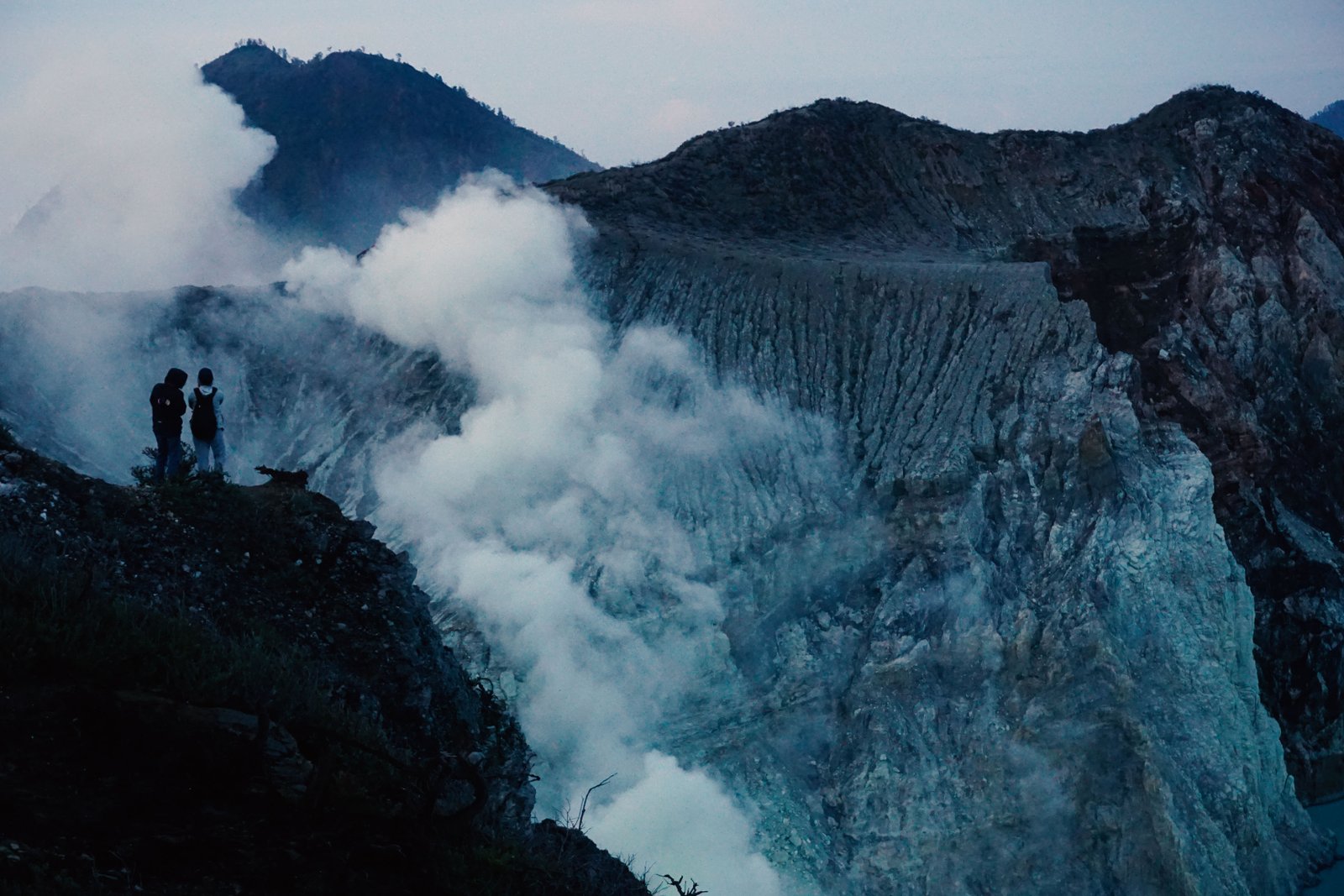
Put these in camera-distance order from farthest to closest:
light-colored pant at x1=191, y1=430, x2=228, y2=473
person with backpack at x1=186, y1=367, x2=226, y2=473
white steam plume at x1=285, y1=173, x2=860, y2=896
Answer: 1. white steam plume at x1=285, y1=173, x2=860, y2=896
2. light-colored pant at x1=191, y1=430, x2=228, y2=473
3. person with backpack at x1=186, y1=367, x2=226, y2=473

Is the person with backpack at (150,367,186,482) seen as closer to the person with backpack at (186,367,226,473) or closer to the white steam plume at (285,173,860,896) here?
the person with backpack at (186,367,226,473)

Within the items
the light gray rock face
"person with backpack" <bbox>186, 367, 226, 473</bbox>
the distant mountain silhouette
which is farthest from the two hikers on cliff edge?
the distant mountain silhouette

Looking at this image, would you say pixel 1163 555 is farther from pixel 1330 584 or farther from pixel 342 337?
pixel 342 337

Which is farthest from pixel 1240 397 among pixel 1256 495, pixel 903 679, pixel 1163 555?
pixel 903 679

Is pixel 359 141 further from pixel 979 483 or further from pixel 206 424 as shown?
pixel 206 424

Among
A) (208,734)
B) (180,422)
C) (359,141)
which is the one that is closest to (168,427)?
(180,422)
